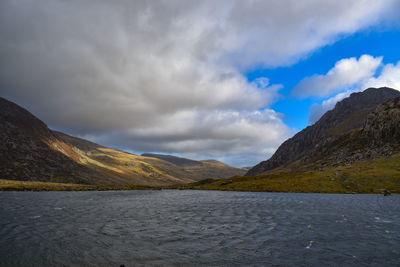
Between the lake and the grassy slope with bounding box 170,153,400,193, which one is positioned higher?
the grassy slope with bounding box 170,153,400,193

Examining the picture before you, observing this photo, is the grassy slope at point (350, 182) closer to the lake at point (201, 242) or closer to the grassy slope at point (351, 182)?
the grassy slope at point (351, 182)

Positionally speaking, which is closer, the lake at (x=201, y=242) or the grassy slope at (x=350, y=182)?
the lake at (x=201, y=242)

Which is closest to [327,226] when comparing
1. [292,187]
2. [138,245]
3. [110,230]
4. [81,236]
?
[138,245]

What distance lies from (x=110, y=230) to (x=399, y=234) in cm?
4471

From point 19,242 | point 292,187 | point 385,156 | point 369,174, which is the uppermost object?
point 385,156

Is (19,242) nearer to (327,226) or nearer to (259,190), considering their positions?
(327,226)

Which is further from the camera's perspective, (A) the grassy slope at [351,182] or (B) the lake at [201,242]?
(A) the grassy slope at [351,182]

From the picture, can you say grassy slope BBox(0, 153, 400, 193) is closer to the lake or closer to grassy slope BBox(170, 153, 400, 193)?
grassy slope BBox(170, 153, 400, 193)

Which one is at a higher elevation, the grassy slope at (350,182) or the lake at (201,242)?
the grassy slope at (350,182)

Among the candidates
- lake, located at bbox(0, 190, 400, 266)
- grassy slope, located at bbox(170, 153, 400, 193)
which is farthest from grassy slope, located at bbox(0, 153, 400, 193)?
lake, located at bbox(0, 190, 400, 266)

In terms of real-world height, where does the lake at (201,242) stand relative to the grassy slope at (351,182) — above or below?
below

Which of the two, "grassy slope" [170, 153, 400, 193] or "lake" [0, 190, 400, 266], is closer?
"lake" [0, 190, 400, 266]

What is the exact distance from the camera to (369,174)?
138 metres

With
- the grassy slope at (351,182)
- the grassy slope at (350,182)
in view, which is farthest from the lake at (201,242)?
the grassy slope at (350,182)
